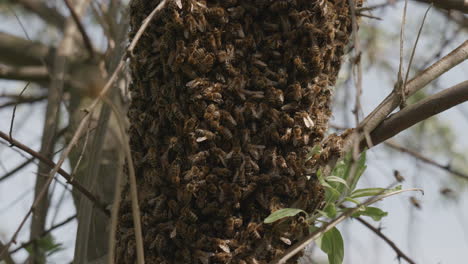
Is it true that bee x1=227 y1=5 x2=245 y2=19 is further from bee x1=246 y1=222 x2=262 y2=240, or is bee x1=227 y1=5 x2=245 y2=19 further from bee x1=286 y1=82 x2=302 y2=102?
bee x1=246 y1=222 x2=262 y2=240

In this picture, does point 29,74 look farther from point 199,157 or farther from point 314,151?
point 314,151

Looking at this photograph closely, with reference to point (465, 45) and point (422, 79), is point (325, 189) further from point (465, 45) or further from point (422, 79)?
point (465, 45)

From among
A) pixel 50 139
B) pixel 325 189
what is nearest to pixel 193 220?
pixel 325 189

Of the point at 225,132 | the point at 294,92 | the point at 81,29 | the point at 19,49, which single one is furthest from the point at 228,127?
the point at 19,49

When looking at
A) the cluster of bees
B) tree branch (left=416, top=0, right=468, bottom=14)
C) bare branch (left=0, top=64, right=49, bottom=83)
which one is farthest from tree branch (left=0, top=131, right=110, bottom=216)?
bare branch (left=0, top=64, right=49, bottom=83)

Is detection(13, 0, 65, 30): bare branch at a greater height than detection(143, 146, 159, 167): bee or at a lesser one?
greater

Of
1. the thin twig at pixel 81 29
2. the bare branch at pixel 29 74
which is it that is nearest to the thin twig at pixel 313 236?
the thin twig at pixel 81 29

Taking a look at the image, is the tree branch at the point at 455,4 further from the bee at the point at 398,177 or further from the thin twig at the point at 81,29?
the thin twig at the point at 81,29
